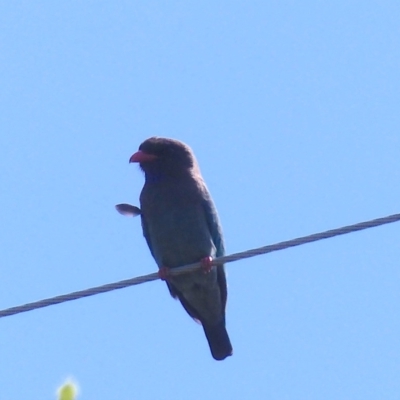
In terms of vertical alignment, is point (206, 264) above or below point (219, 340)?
above

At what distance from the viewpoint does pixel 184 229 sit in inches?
285

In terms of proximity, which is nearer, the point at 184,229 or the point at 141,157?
the point at 184,229

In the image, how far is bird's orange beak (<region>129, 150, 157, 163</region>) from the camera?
26.1ft

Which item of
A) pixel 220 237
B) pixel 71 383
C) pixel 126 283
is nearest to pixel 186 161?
pixel 220 237

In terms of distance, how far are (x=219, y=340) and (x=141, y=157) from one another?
204cm

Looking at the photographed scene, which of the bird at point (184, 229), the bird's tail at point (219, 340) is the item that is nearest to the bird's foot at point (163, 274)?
the bird at point (184, 229)

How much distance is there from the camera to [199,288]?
7398mm

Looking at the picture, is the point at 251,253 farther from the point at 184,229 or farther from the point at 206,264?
the point at 184,229

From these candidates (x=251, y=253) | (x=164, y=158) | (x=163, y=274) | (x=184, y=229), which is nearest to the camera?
(x=251, y=253)

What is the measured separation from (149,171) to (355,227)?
13.0ft

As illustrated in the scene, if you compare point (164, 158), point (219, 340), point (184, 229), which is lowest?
point (219, 340)

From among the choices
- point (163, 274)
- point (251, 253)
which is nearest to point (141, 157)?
point (163, 274)

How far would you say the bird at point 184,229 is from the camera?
7250mm

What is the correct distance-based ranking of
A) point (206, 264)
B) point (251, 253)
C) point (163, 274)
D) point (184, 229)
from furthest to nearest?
point (184, 229)
point (163, 274)
point (206, 264)
point (251, 253)
